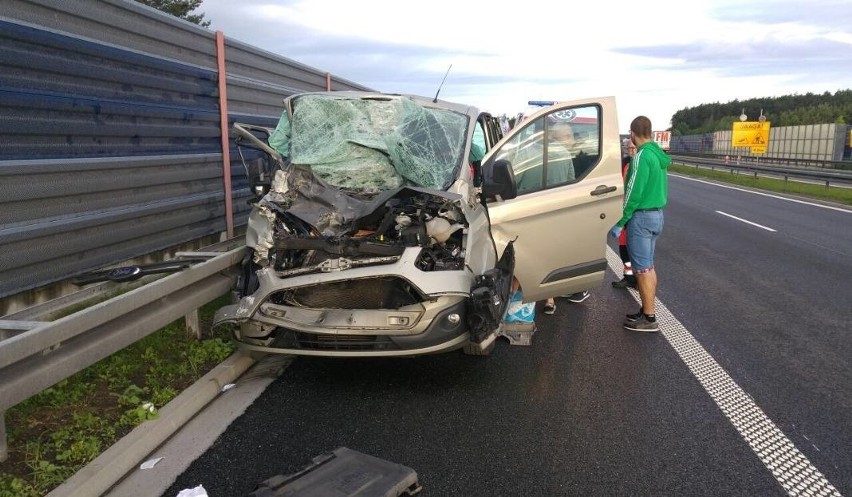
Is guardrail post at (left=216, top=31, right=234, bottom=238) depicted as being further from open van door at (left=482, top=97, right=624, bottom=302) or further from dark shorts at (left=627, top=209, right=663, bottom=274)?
dark shorts at (left=627, top=209, right=663, bottom=274)

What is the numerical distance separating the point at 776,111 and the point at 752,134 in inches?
2745

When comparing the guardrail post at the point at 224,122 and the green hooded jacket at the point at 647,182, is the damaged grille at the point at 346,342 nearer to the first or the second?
the green hooded jacket at the point at 647,182

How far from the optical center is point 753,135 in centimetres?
3612

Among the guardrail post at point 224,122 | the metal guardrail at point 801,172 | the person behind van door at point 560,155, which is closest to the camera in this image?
the person behind van door at point 560,155

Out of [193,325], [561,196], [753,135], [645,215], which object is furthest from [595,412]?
[753,135]

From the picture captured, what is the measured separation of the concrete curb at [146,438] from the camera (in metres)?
3.18

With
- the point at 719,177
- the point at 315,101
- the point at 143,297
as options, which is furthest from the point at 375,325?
the point at 719,177

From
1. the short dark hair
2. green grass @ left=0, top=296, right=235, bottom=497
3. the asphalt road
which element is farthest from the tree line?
green grass @ left=0, top=296, right=235, bottom=497

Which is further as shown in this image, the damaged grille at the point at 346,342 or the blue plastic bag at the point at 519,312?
the blue plastic bag at the point at 519,312

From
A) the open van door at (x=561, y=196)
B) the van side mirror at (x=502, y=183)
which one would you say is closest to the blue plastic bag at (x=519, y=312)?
the open van door at (x=561, y=196)

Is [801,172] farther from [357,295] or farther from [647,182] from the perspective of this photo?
[357,295]

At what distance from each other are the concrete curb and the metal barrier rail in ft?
1.51

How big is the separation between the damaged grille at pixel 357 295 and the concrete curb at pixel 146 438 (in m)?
0.71

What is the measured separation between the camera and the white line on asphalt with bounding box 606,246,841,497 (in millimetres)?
3504
